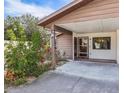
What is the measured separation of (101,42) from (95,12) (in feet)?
18.8

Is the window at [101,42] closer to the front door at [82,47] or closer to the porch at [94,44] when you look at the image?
the porch at [94,44]

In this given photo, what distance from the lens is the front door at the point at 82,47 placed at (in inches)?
514

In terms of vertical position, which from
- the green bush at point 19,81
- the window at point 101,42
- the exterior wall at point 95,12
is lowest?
the green bush at point 19,81

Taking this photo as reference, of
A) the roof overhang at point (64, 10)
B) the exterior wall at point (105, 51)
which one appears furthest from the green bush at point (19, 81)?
the exterior wall at point (105, 51)

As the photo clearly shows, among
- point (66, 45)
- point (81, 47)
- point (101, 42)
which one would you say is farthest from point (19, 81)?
point (66, 45)

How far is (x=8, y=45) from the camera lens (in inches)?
239

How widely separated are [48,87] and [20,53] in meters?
1.98

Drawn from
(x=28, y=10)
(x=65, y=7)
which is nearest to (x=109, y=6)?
(x=65, y=7)

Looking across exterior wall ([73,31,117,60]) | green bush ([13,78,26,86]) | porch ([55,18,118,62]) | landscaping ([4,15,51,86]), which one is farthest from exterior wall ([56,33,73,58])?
green bush ([13,78,26,86])

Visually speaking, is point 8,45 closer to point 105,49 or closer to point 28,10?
point 105,49

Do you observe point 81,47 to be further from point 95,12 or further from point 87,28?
point 95,12

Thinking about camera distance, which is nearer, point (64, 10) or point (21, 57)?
point (21, 57)

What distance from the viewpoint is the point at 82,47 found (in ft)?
43.7

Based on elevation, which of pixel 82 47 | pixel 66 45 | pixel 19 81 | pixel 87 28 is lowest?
pixel 19 81
